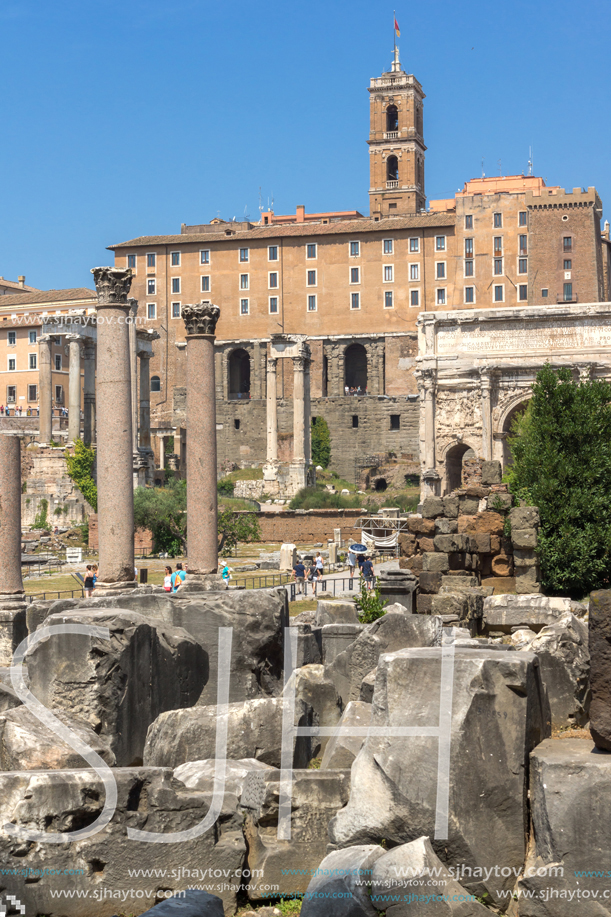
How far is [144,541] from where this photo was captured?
115 ft

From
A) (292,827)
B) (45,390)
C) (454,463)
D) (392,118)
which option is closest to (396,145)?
(392,118)

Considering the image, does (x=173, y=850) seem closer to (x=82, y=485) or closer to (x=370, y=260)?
(x=82, y=485)

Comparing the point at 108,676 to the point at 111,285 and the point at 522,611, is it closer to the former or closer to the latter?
the point at 111,285

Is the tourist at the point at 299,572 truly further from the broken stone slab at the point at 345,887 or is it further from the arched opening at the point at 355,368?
the arched opening at the point at 355,368

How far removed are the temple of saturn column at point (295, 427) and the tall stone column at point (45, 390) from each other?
36.5 feet

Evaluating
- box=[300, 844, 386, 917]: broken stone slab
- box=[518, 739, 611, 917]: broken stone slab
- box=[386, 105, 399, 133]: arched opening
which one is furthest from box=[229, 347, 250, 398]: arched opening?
box=[518, 739, 611, 917]: broken stone slab

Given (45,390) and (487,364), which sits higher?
(45,390)

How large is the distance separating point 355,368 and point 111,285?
58.3 m

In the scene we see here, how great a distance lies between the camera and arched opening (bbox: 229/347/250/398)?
70125mm

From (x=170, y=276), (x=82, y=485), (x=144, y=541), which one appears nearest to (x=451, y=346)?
(x=144, y=541)

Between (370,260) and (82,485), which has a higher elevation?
(370,260)

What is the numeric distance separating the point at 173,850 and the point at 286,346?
167 feet

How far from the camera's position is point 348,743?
7379 millimetres

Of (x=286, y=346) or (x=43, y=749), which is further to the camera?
(x=286, y=346)
